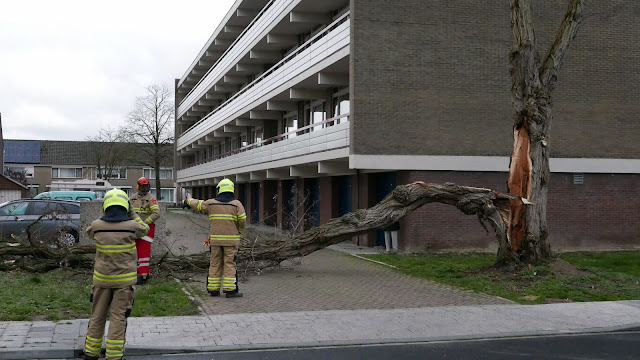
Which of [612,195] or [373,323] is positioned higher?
[612,195]

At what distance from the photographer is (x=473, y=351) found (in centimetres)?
784

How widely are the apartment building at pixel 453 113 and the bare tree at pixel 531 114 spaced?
4.82 meters

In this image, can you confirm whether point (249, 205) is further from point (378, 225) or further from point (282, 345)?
point (282, 345)

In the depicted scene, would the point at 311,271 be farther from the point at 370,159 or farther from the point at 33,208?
the point at 33,208

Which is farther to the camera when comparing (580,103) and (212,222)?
(580,103)

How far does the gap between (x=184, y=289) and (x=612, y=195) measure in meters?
15.0

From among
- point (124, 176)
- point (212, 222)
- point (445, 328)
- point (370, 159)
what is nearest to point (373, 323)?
point (445, 328)

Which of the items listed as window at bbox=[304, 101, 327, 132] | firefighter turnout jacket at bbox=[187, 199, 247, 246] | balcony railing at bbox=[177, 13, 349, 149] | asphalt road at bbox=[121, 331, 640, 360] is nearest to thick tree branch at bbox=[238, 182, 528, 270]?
firefighter turnout jacket at bbox=[187, 199, 247, 246]

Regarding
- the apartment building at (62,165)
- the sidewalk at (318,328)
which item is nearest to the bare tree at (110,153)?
the apartment building at (62,165)

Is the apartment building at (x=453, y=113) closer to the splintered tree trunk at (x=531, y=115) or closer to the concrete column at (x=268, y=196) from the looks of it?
the splintered tree trunk at (x=531, y=115)

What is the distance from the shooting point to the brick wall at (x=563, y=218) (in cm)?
1912

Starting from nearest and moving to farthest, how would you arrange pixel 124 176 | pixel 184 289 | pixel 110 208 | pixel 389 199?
pixel 110 208 < pixel 184 289 < pixel 389 199 < pixel 124 176

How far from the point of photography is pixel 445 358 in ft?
24.5

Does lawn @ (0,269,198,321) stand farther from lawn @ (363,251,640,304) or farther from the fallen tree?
lawn @ (363,251,640,304)
